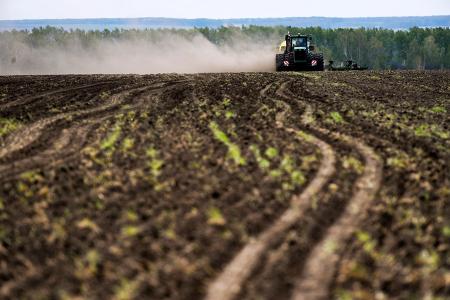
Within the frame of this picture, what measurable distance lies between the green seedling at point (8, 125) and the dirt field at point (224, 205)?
0.03 m

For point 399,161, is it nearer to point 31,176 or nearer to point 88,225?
point 88,225

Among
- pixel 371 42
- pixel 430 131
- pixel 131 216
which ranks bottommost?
pixel 371 42

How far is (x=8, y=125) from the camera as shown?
16422 millimetres

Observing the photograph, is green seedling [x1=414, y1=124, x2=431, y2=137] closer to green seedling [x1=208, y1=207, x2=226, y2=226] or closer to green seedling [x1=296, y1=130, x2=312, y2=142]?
green seedling [x1=296, y1=130, x2=312, y2=142]

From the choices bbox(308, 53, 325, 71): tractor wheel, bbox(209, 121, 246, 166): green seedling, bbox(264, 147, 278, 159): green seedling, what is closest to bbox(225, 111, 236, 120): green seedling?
bbox(209, 121, 246, 166): green seedling

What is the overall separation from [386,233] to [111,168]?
562 centimetres

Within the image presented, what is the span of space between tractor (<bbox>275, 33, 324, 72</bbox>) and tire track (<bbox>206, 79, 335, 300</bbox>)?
34468 millimetres

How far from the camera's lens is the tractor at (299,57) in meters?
44.6

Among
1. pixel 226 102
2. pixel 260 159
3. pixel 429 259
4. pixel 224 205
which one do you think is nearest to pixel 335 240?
pixel 429 259

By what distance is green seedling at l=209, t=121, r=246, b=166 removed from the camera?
1196cm

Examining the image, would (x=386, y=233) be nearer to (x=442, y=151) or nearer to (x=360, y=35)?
(x=442, y=151)

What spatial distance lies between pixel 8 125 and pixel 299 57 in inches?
1238

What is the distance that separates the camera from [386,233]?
8094mm

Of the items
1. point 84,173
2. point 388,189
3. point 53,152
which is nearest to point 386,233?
point 388,189
